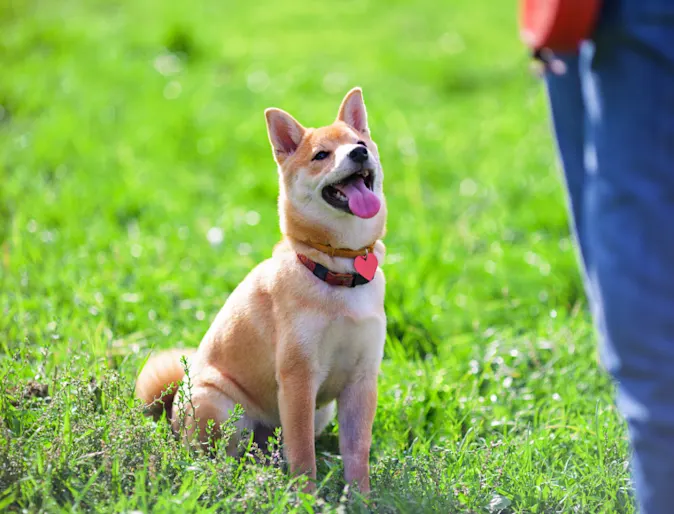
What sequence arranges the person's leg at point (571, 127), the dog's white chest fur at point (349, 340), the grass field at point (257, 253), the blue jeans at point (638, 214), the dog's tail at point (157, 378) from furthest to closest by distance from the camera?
the dog's tail at point (157, 378) → the dog's white chest fur at point (349, 340) → the grass field at point (257, 253) → the person's leg at point (571, 127) → the blue jeans at point (638, 214)

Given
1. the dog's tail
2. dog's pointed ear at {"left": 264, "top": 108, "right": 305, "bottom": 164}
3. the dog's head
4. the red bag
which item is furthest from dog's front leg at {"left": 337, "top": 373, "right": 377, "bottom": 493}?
the red bag

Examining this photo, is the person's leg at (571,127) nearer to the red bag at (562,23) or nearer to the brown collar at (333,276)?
the red bag at (562,23)

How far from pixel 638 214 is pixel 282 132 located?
1.58 meters

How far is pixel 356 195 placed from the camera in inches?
120

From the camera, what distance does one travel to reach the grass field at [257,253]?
2820mm

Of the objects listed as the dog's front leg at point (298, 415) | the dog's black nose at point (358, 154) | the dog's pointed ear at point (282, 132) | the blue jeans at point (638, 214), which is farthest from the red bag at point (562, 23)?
the dog's front leg at point (298, 415)

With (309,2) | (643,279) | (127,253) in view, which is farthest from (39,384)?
(309,2)

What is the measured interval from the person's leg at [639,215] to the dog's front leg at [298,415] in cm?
112

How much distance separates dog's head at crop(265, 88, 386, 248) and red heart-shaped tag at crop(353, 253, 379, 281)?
5 centimetres

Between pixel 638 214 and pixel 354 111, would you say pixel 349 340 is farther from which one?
pixel 638 214

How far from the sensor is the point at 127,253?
16.7 feet

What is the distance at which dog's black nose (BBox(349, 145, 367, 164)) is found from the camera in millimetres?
3023

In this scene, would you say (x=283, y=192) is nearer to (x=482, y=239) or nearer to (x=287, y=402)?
(x=287, y=402)

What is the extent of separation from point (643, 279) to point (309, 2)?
10.3 meters
